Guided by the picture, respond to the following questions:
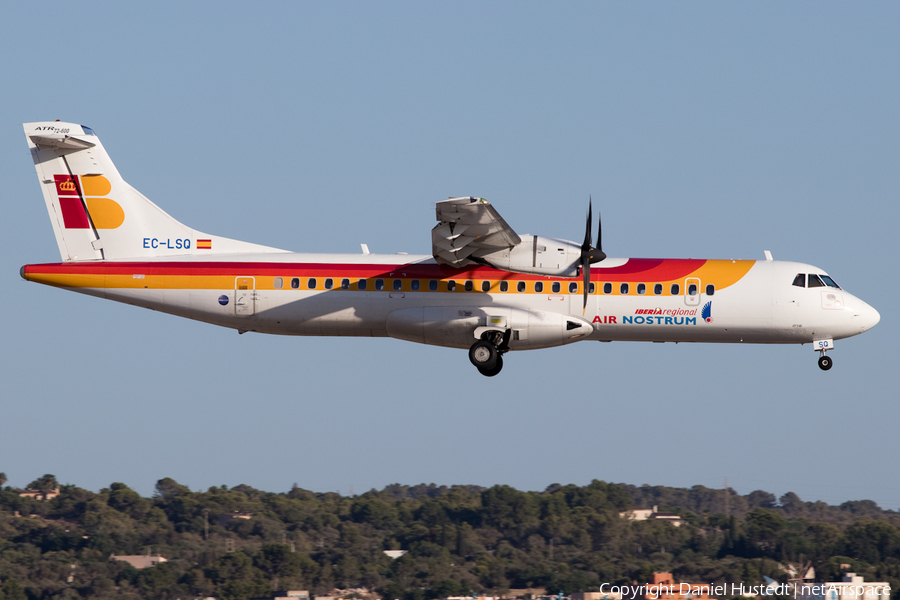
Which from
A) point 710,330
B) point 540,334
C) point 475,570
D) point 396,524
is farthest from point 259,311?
point 396,524

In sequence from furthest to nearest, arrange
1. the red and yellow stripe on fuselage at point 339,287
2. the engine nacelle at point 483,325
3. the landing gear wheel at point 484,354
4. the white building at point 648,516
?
1. the white building at point 648,516
2. the red and yellow stripe on fuselage at point 339,287
3. the landing gear wheel at point 484,354
4. the engine nacelle at point 483,325

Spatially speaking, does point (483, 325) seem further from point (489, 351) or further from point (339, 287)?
point (339, 287)

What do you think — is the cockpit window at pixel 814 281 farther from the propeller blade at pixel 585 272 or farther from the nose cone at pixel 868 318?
the propeller blade at pixel 585 272

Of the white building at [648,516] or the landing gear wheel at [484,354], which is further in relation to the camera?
the white building at [648,516]

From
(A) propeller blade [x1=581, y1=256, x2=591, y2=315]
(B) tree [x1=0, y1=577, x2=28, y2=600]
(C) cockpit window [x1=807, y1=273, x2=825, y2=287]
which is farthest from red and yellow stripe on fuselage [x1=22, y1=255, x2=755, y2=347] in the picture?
(B) tree [x1=0, y1=577, x2=28, y2=600]

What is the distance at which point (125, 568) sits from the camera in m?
66.6

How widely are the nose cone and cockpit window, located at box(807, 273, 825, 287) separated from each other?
139 cm

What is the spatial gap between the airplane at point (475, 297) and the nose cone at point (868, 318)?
0.13 feet

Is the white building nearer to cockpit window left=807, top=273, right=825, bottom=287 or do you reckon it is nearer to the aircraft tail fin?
cockpit window left=807, top=273, right=825, bottom=287

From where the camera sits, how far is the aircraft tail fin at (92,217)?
3092 cm

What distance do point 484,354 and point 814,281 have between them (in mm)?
9687

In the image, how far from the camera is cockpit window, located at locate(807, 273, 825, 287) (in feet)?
98.9

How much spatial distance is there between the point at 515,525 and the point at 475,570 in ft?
55.2

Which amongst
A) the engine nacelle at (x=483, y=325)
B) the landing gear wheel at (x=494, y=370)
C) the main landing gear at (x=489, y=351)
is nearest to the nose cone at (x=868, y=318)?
the engine nacelle at (x=483, y=325)
